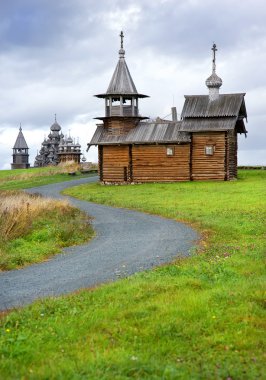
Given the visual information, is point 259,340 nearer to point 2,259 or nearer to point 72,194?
point 2,259

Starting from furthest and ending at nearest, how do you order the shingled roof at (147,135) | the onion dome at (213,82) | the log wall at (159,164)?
the onion dome at (213,82) → the log wall at (159,164) → the shingled roof at (147,135)

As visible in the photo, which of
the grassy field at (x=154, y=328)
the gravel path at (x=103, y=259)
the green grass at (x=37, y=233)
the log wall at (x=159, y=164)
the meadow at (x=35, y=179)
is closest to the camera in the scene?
the grassy field at (x=154, y=328)

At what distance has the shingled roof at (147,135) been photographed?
4877cm

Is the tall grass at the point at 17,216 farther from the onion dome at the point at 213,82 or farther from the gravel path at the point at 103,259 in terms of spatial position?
the onion dome at the point at 213,82

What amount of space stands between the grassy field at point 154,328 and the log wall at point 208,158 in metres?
34.3

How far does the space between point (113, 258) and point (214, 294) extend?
5.87m

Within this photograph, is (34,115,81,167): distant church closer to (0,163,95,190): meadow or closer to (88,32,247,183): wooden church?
(0,163,95,190): meadow

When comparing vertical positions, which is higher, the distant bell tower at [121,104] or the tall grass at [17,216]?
the distant bell tower at [121,104]

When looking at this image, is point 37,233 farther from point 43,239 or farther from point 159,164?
point 159,164

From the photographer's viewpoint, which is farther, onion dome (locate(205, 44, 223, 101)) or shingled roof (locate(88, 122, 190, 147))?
onion dome (locate(205, 44, 223, 101))

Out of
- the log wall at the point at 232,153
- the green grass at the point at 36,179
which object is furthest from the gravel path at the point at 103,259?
the green grass at the point at 36,179

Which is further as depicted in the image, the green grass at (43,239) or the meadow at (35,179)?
the meadow at (35,179)

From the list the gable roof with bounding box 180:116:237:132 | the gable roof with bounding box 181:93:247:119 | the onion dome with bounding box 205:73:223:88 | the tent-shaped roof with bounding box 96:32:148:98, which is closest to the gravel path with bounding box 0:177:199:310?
the gable roof with bounding box 180:116:237:132

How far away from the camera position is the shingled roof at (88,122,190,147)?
160 feet
